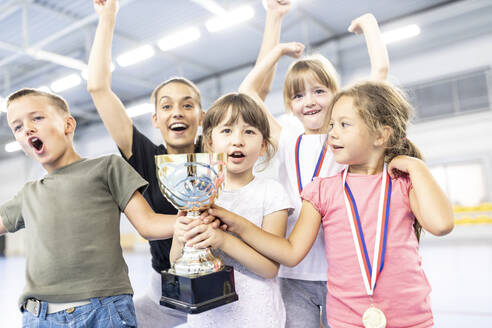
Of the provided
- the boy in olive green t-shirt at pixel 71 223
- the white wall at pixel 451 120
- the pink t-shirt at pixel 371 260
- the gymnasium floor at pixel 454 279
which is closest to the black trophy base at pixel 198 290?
the boy in olive green t-shirt at pixel 71 223

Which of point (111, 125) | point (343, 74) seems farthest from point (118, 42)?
point (111, 125)

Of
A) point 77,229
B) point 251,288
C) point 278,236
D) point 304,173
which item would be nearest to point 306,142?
point 304,173

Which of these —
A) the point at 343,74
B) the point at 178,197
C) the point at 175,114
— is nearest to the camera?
the point at 178,197

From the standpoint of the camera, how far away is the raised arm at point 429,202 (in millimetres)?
1102

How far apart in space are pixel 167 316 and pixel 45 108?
3.75 feet

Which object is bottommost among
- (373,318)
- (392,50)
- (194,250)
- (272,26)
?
(373,318)

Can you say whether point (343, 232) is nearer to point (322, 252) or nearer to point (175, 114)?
point (322, 252)

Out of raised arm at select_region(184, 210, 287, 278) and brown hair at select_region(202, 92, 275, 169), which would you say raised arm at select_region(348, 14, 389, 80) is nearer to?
brown hair at select_region(202, 92, 275, 169)

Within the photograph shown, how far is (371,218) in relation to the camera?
1.22 metres

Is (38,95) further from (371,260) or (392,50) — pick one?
(392,50)

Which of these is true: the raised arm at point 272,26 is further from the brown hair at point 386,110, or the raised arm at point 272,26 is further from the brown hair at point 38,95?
the brown hair at point 38,95

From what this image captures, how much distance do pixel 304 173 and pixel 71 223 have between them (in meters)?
0.91

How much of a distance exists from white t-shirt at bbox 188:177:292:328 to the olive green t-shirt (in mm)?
316

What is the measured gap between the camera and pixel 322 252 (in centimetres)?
150
